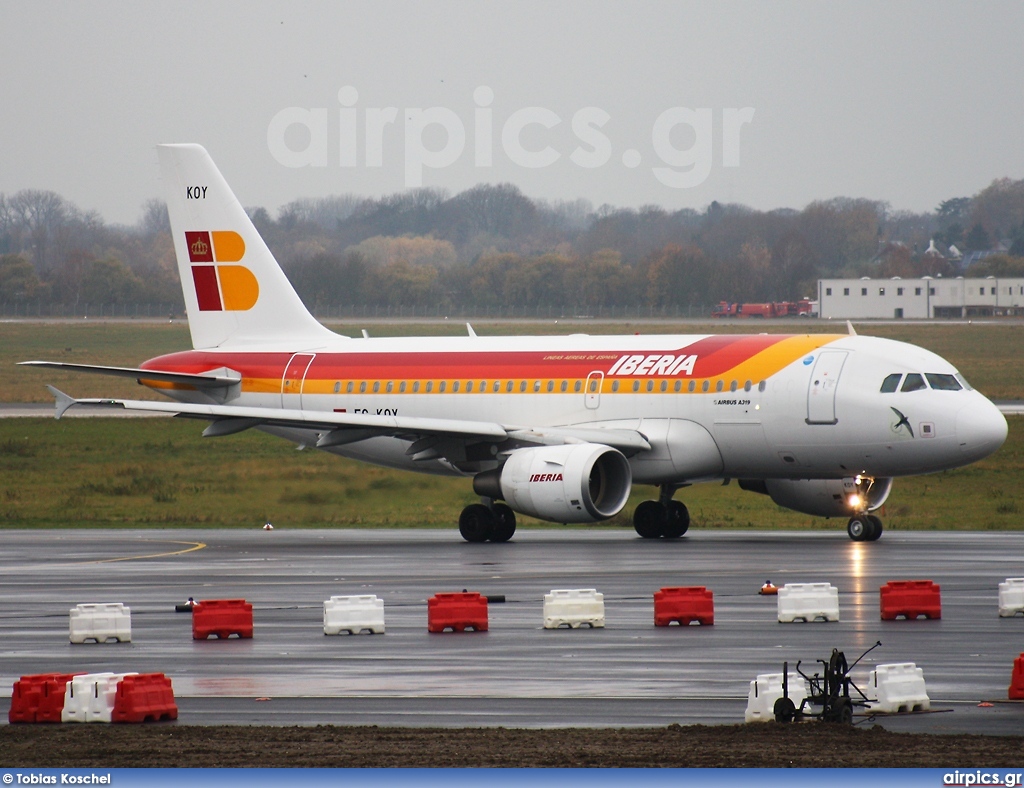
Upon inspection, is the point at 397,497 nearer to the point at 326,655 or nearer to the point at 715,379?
the point at 715,379

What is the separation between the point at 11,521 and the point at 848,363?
2356 centimetres

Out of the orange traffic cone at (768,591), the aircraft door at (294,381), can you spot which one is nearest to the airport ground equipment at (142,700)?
the orange traffic cone at (768,591)

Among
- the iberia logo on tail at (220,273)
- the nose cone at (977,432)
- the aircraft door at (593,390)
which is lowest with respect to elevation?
the nose cone at (977,432)

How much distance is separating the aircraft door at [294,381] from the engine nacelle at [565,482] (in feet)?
23.5

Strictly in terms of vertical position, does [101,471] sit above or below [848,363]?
below

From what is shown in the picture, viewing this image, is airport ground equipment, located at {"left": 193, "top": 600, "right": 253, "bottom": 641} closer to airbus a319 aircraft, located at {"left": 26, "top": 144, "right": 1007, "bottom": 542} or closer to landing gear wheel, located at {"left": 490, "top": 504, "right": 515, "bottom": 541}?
airbus a319 aircraft, located at {"left": 26, "top": 144, "right": 1007, "bottom": 542}

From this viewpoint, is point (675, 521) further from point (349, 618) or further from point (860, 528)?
point (349, 618)

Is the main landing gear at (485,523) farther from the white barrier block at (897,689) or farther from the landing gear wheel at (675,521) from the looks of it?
the white barrier block at (897,689)

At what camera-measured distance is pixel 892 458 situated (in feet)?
116

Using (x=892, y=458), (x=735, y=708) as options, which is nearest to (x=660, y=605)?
(x=735, y=708)

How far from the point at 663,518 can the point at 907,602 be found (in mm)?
16545

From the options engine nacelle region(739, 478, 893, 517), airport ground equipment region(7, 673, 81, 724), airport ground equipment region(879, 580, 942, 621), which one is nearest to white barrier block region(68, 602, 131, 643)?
airport ground equipment region(7, 673, 81, 724)

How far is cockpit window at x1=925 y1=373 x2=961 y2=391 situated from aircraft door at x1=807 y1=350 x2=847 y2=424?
5.94ft

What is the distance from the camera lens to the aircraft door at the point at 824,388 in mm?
35469
